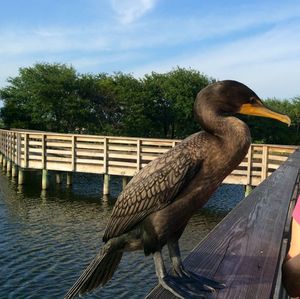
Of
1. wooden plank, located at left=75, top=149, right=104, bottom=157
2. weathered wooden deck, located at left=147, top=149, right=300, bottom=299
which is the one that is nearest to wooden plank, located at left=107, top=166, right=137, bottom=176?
wooden plank, located at left=75, top=149, right=104, bottom=157

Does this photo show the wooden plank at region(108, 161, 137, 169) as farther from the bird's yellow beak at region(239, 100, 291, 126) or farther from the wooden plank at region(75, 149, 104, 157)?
the bird's yellow beak at region(239, 100, 291, 126)

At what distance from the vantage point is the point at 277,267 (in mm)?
2172

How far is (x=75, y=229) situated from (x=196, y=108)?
11818 mm

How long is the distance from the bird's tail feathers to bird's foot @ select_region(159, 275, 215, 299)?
307mm

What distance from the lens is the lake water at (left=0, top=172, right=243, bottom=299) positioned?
29.5 ft

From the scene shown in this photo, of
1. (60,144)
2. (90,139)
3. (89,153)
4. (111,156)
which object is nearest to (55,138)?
(60,144)

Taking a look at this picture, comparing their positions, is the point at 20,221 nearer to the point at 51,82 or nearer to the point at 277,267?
the point at 277,267

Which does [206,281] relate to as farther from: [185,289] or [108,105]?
[108,105]

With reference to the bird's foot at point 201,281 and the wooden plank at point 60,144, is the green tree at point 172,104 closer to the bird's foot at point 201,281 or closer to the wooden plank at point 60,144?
the wooden plank at point 60,144

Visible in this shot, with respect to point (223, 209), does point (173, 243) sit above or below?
above

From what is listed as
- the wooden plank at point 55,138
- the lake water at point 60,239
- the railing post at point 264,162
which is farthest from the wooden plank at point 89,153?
the railing post at point 264,162

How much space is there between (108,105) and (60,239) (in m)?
27.9

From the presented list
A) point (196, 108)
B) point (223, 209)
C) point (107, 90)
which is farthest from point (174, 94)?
point (196, 108)

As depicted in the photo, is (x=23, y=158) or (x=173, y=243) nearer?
(x=173, y=243)
